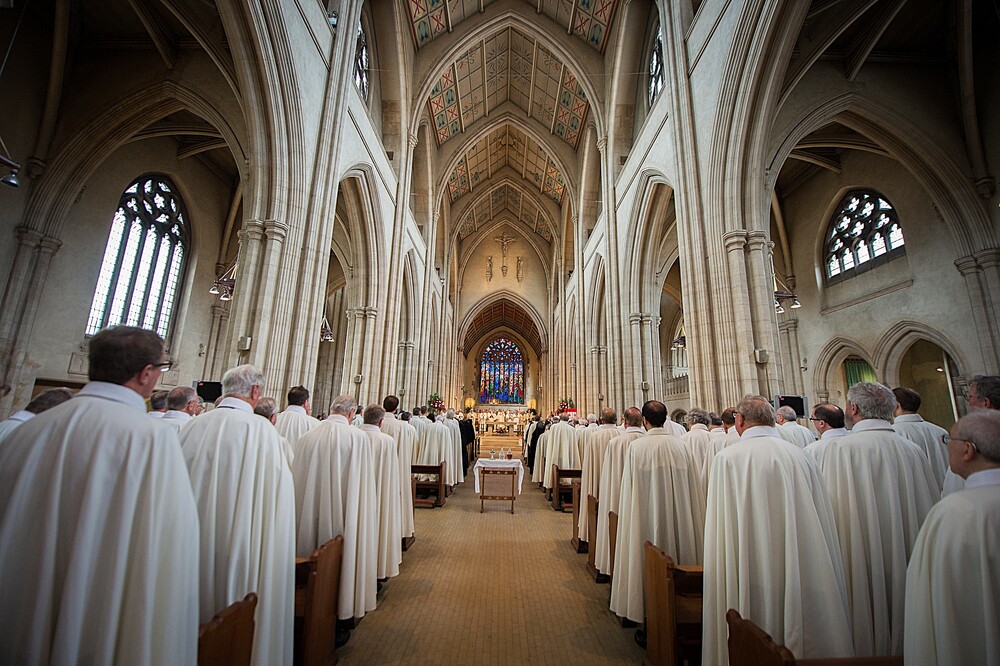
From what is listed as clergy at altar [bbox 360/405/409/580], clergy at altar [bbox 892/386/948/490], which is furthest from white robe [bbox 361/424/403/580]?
Result: clergy at altar [bbox 892/386/948/490]

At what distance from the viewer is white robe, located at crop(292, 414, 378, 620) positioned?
311 cm

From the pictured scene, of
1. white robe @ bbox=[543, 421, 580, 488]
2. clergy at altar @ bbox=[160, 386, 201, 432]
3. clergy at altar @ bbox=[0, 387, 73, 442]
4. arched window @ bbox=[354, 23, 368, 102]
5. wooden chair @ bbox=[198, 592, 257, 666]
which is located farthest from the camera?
arched window @ bbox=[354, 23, 368, 102]

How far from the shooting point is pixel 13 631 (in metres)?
1.16

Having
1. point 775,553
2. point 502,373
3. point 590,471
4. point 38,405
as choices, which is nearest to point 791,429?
point 775,553

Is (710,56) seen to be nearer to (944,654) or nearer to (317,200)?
(317,200)

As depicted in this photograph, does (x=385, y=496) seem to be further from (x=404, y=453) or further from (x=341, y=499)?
(x=404, y=453)

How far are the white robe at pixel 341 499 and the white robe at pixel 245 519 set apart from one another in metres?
0.94

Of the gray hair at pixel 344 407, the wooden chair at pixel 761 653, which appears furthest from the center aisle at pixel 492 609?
the gray hair at pixel 344 407

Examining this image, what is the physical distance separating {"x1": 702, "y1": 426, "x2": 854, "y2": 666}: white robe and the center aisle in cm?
118

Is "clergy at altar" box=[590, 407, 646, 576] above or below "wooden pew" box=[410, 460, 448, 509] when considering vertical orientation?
above

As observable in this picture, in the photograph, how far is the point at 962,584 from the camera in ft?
4.36

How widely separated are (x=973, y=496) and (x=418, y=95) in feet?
51.6

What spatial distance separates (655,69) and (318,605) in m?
13.9

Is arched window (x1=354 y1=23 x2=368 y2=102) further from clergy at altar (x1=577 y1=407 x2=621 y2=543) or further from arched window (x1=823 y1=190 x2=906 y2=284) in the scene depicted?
arched window (x1=823 y1=190 x2=906 y2=284)
